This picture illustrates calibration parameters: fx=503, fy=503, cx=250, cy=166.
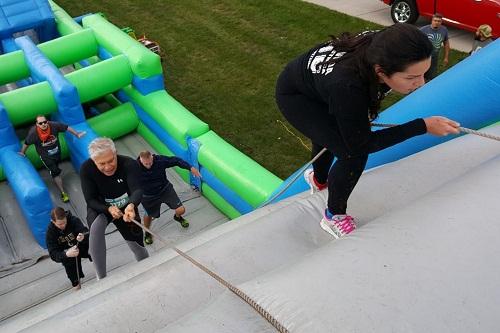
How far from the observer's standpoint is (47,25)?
7.15 metres

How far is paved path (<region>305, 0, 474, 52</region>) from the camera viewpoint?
7742 mm

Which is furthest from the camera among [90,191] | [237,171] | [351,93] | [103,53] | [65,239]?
[103,53]

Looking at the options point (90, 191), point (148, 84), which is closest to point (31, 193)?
point (90, 191)

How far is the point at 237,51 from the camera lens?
26.1ft

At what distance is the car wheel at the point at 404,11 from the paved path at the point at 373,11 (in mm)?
174

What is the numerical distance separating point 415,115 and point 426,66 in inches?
54.4

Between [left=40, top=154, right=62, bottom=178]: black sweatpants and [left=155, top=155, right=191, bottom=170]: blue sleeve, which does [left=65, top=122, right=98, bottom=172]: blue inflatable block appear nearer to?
[left=40, top=154, right=62, bottom=178]: black sweatpants

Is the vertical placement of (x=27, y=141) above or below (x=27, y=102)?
below

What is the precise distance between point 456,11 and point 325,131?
20.5 ft

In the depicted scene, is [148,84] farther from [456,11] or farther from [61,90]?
[456,11]

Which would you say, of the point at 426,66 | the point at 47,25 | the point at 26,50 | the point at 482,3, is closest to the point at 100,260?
the point at 426,66

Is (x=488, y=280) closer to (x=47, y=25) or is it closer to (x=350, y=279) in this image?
(x=350, y=279)

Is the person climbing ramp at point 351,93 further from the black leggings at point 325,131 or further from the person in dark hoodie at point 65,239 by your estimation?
the person in dark hoodie at point 65,239

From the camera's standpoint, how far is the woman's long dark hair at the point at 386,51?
1.69 metres
